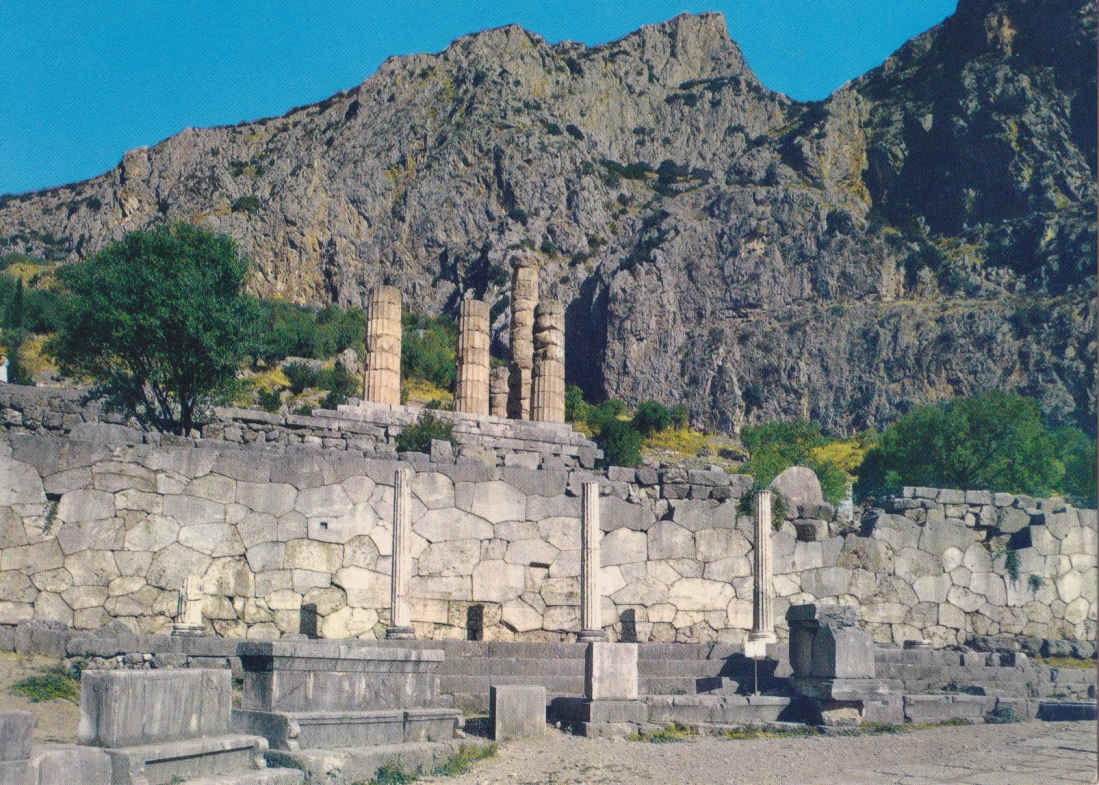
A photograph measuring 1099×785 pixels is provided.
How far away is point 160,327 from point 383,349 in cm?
767

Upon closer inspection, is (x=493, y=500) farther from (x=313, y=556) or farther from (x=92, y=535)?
(x=92, y=535)

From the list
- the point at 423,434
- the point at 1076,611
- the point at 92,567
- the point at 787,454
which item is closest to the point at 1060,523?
the point at 1076,611

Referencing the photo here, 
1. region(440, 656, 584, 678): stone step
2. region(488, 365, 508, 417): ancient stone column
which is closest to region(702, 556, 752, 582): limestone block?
region(440, 656, 584, 678): stone step

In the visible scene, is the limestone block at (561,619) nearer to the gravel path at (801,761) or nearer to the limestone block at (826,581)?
the limestone block at (826,581)

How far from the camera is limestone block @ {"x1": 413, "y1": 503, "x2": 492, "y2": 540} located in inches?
582

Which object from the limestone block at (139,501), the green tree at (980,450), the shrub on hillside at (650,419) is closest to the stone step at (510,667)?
the limestone block at (139,501)

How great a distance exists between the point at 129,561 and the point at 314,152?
76.3 meters

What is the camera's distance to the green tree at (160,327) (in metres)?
22.2

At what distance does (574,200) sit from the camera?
8206cm

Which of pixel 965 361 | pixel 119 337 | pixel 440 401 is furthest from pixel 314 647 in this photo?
pixel 965 361

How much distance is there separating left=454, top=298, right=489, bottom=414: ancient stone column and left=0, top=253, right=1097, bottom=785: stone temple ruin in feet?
40.9

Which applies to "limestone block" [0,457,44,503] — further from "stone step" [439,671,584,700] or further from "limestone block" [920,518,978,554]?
"limestone block" [920,518,978,554]

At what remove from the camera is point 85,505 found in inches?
498

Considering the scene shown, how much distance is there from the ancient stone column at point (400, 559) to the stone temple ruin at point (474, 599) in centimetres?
3
